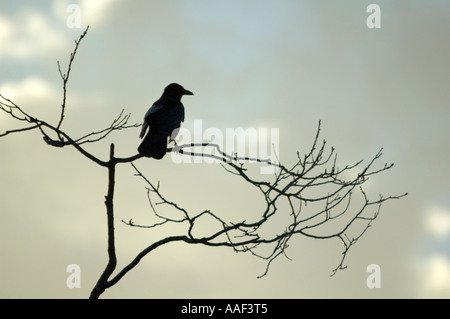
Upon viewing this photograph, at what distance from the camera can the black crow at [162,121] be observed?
7498mm

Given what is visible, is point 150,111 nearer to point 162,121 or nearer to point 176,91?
point 162,121

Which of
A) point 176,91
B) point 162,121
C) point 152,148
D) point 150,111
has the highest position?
point 176,91

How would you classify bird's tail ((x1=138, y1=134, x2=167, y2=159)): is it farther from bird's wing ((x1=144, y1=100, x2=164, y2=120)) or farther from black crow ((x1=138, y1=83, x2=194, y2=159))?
bird's wing ((x1=144, y1=100, x2=164, y2=120))

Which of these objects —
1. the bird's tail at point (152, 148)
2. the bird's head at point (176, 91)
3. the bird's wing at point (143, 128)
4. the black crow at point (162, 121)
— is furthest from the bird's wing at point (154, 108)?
the bird's tail at point (152, 148)

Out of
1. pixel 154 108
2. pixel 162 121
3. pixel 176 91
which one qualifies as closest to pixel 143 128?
pixel 162 121

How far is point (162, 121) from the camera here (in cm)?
856

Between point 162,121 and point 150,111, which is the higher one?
point 150,111

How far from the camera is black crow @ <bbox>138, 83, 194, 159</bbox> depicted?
7.50 metres

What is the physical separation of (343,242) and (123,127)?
3627 mm

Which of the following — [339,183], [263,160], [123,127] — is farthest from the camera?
[123,127]

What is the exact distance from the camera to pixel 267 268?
7199 mm

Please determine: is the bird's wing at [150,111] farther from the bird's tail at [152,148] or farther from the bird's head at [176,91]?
the bird's head at [176,91]
